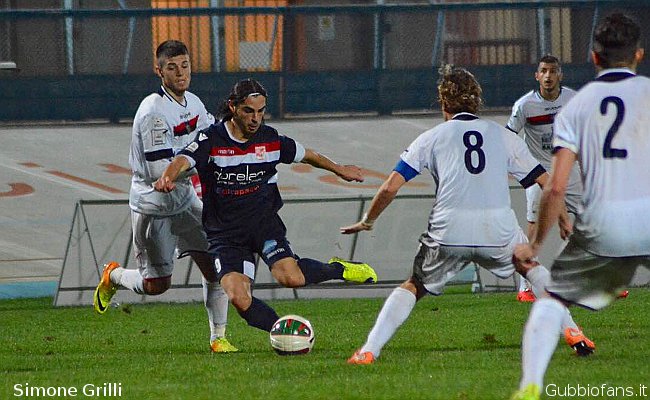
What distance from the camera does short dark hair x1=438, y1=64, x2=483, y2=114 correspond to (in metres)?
8.38

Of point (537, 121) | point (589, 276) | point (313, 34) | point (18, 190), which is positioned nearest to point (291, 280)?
point (589, 276)

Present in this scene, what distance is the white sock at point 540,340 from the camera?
6.15 meters

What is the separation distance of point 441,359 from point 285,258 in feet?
4.19

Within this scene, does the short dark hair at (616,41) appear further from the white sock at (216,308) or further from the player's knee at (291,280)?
the white sock at (216,308)

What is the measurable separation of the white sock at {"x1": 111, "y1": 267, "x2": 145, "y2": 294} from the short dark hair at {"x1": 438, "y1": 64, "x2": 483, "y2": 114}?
3.49 meters

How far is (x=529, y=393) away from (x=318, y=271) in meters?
3.50

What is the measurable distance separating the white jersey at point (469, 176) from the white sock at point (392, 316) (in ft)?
1.33

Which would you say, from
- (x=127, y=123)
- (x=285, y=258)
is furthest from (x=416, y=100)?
(x=285, y=258)

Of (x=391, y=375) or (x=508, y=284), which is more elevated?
(x=391, y=375)

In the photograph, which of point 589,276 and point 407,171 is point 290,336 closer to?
point 407,171

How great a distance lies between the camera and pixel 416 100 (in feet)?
78.0

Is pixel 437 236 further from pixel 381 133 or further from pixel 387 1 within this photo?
pixel 387 1

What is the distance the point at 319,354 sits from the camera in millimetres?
9328

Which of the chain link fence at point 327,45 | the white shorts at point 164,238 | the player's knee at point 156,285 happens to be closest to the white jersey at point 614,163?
the white shorts at point 164,238
